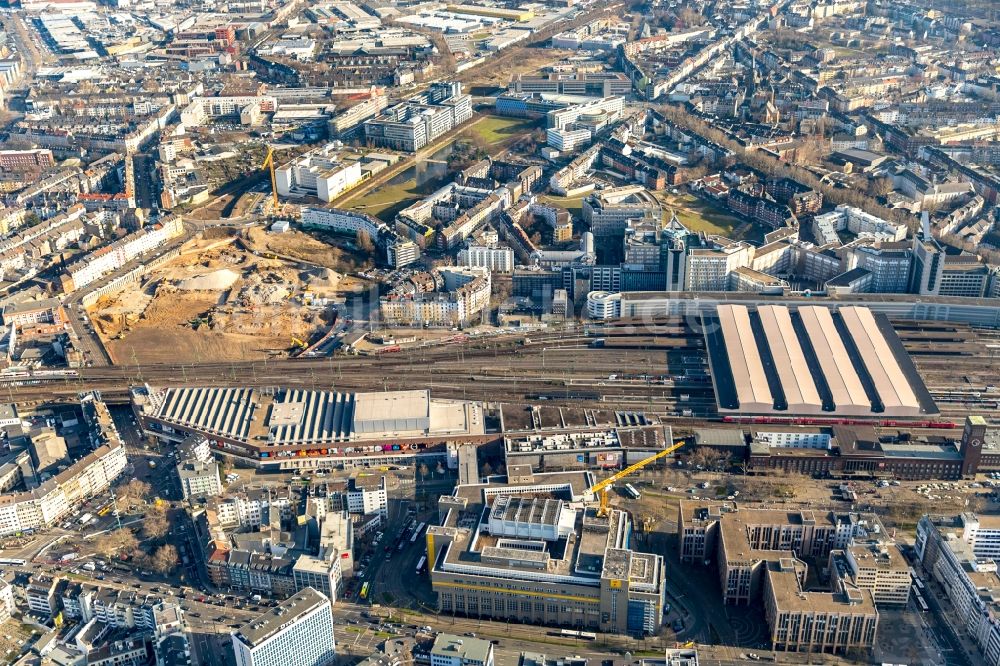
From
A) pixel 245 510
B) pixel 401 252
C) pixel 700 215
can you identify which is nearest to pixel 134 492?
pixel 245 510

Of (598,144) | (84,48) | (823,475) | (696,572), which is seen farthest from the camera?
(84,48)

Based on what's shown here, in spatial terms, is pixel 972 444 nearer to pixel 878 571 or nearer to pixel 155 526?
pixel 878 571

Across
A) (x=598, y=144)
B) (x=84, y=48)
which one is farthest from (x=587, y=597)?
(x=84, y=48)

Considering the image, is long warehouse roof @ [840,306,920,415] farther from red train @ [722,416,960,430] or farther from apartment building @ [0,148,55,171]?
apartment building @ [0,148,55,171]

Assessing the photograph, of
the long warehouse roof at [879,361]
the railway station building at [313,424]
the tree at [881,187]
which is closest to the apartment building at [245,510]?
the railway station building at [313,424]

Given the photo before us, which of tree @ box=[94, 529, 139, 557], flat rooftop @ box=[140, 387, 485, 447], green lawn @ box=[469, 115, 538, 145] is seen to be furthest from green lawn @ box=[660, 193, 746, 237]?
tree @ box=[94, 529, 139, 557]

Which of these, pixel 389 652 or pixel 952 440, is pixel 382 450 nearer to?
pixel 389 652

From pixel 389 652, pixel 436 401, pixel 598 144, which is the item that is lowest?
pixel 389 652
